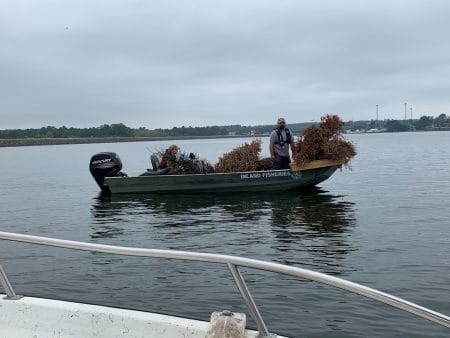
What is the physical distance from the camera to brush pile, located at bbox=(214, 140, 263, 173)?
18.1m

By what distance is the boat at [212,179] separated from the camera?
1723 cm

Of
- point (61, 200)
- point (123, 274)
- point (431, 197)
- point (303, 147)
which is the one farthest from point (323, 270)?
point (61, 200)

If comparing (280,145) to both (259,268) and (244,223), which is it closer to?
(244,223)

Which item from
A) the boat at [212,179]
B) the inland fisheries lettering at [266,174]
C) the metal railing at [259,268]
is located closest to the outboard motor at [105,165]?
the boat at [212,179]

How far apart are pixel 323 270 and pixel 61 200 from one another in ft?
46.2

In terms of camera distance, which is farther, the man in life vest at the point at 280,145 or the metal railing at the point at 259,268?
the man in life vest at the point at 280,145

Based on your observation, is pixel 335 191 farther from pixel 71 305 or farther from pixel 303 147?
pixel 71 305

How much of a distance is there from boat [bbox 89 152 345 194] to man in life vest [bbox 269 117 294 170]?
0.31 meters

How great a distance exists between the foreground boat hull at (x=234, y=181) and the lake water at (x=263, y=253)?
33cm

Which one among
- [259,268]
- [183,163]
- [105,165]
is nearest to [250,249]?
[259,268]

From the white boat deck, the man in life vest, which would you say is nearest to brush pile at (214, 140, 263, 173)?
the man in life vest

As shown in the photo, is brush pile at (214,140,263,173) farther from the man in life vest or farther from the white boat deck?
the white boat deck

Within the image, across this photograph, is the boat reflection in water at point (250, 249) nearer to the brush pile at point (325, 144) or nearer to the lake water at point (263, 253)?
the lake water at point (263, 253)

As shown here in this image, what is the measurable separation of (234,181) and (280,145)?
6.35 ft
